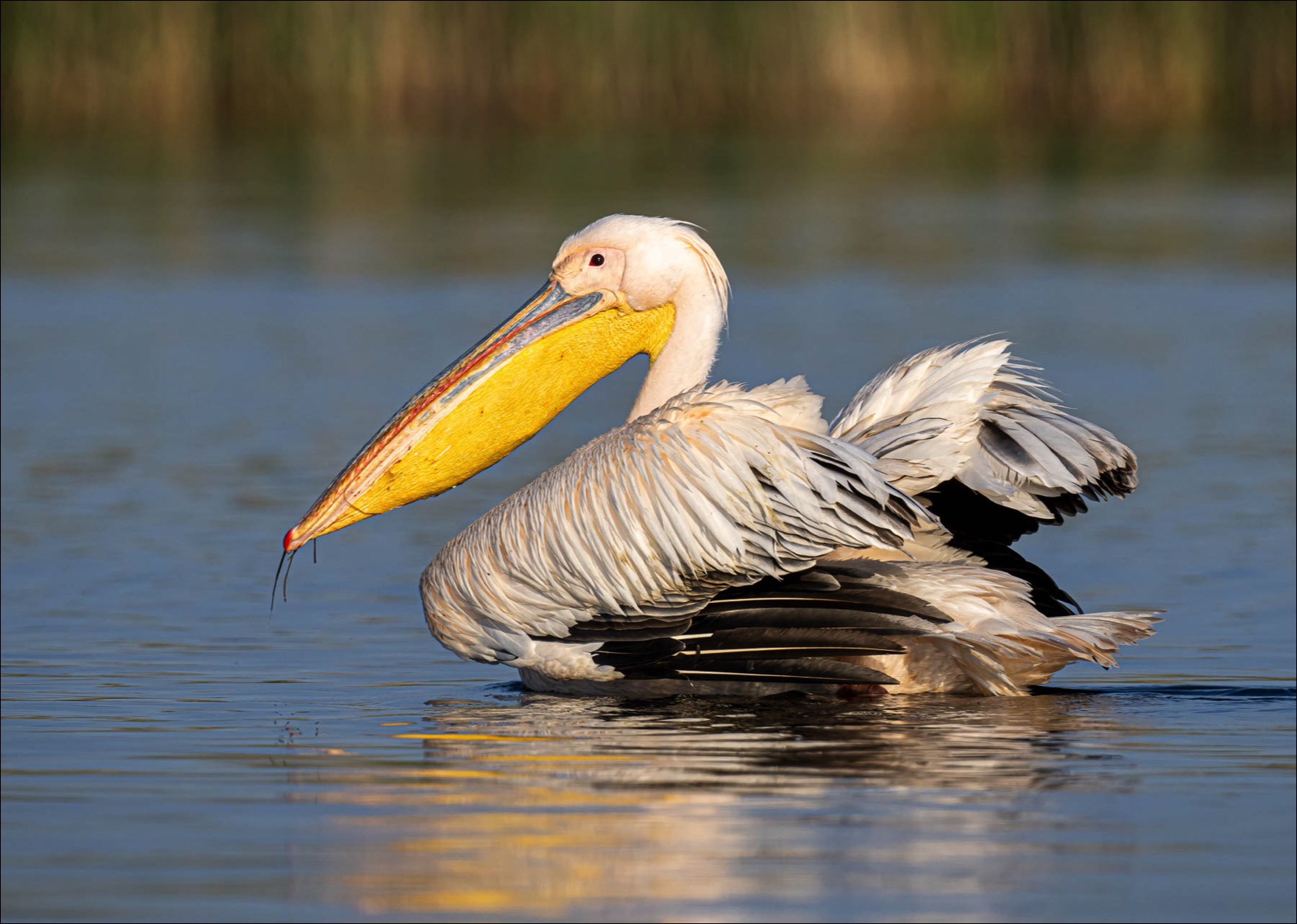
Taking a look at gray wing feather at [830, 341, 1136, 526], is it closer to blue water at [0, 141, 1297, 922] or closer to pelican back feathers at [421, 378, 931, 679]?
pelican back feathers at [421, 378, 931, 679]

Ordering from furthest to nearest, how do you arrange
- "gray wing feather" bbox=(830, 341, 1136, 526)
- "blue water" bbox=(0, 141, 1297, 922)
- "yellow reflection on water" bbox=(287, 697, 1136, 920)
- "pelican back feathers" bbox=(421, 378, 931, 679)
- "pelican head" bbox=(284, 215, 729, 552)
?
"pelican head" bbox=(284, 215, 729, 552) → "gray wing feather" bbox=(830, 341, 1136, 526) → "pelican back feathers" bbox=(421, 378, 931, 679) → "blue water" bbox=(0, 141, 1297, 922) → "yellow reflection on water" bbox=(287, 697, 1136, 920)

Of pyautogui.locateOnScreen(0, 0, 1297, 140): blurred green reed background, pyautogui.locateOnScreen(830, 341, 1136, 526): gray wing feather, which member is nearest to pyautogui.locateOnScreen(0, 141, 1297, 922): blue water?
pyautogui.locateOnScreen(830, 341, 1136, 526): gray wing feather

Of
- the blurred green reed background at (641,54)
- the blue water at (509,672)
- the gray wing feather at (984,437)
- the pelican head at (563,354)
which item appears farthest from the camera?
the blurred green reed background at (641,54)

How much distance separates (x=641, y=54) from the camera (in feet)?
67.7

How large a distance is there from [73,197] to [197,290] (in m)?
5.03

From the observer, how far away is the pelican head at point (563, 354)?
218 inches

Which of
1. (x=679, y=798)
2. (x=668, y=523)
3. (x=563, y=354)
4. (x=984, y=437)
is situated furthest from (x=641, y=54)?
(x=679, y=798)

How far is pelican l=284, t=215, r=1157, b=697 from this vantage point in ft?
16.3

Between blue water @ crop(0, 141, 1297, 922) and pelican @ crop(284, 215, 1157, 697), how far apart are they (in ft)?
0.44

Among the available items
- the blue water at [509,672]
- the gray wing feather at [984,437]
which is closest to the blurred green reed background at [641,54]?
the blue water at [509,672]

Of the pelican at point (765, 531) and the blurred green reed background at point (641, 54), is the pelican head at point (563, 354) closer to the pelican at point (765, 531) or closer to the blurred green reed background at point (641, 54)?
the pelican at point (765, 531)

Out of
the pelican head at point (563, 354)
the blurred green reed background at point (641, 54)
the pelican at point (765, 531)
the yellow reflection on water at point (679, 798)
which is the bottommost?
the yellow reflection on water at point (679, 798)

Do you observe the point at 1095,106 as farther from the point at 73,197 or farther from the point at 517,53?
the point at 73,197

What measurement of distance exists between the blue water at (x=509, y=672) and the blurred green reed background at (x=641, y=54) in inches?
159
